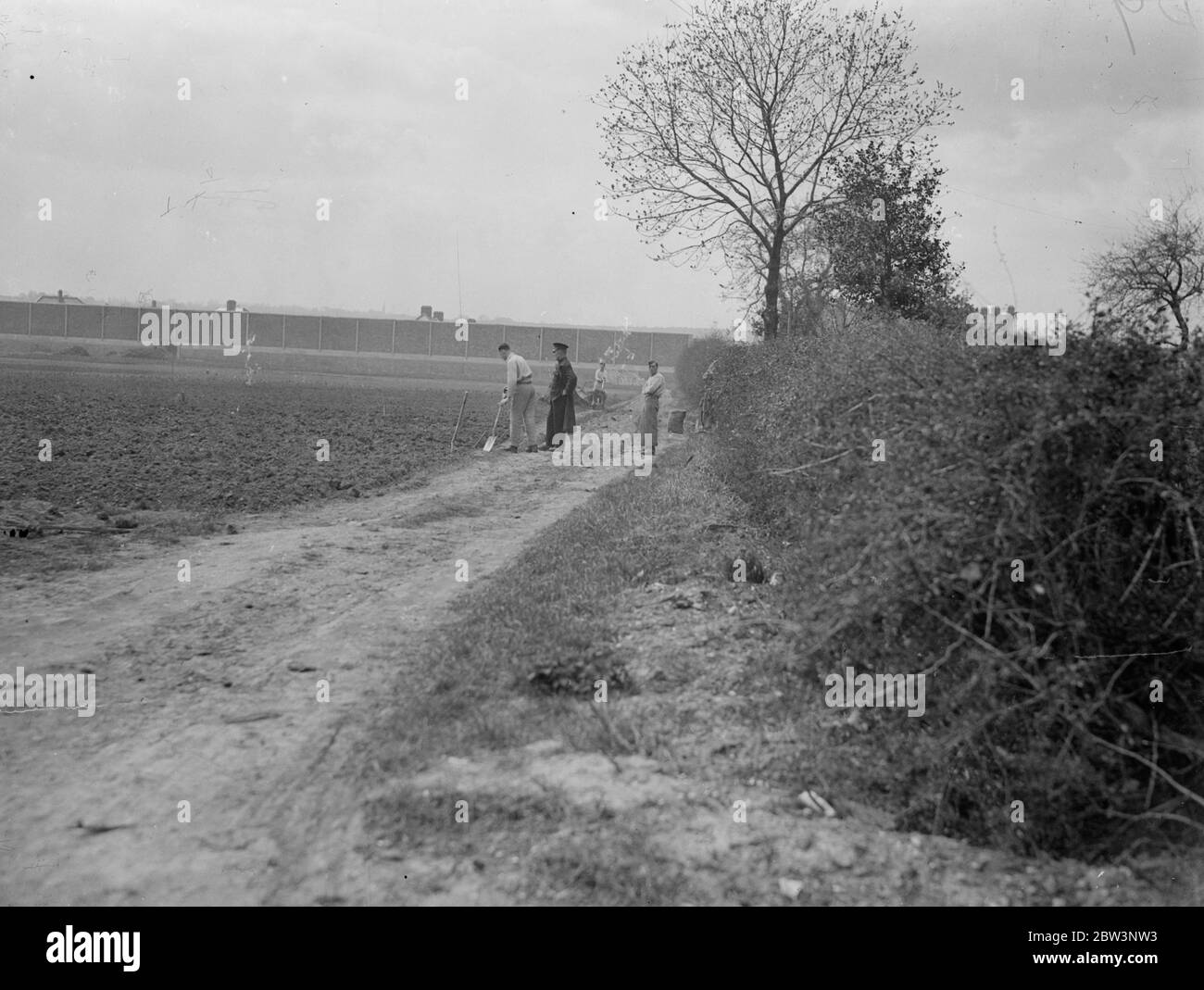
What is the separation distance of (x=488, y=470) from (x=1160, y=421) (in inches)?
497

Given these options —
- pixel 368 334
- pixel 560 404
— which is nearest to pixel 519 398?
pixel 560 404

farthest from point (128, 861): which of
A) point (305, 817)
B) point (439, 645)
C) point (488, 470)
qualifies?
point (488, 470)

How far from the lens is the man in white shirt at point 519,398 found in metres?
18.2

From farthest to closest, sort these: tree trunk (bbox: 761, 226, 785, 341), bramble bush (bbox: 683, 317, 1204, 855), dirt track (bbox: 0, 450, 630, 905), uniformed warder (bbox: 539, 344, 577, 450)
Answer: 1. tree trunk (bbox: 761, 226, 785, 341)
2. uniformed warder (bbox: 539, 344, 577, 450)
3. bramble bush (bbox: 683, 317, 1204, 855)
4. dirt track (bbox: 0, 450, 630, 905)

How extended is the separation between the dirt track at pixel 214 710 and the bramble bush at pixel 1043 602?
2.44 meters

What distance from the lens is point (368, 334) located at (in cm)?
8438

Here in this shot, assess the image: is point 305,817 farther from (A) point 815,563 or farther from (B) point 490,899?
(A) point 815,563

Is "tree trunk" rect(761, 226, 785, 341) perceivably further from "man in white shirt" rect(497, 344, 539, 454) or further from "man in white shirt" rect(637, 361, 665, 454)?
"man in white shirt" rect(497, 344, 539, 454)

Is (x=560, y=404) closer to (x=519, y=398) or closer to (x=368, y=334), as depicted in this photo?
(x=519, y=398)

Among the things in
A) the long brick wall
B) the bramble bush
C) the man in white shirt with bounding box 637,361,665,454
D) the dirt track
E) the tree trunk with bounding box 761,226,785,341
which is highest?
the long brick wall

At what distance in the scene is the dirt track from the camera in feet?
13.4

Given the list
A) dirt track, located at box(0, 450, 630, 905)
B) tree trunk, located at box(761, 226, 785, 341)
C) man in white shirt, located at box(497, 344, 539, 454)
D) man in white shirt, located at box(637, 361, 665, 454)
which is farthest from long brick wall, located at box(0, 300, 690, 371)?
dirt track, located at box(0, 450, 630, 905)

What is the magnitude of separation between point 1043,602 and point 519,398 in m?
14.9

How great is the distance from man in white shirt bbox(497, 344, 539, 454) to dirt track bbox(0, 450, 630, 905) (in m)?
7.49
